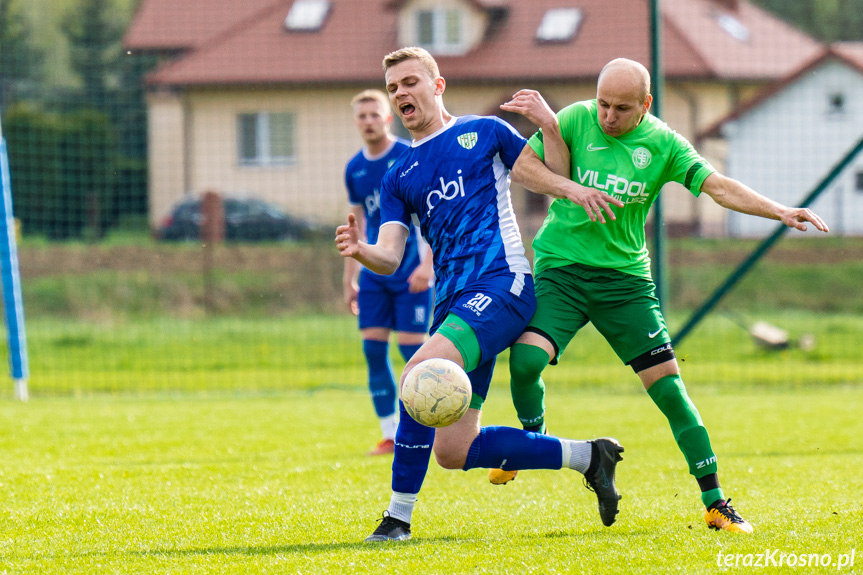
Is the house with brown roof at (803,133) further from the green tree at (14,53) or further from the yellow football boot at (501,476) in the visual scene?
the yellow football boot at (501,476)

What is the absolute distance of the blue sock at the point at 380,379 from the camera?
763 centimetres

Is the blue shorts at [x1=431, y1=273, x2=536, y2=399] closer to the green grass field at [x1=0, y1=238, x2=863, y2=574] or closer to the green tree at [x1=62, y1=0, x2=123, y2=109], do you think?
the green grass field at [x1=0, y1=238, x2=863, y2=574]

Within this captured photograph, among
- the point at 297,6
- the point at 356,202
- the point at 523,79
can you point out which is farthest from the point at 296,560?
the point at 297,6

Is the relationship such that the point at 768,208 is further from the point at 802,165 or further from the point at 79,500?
the point at 802,165

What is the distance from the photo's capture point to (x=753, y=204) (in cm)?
448

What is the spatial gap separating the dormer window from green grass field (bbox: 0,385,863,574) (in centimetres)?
1829

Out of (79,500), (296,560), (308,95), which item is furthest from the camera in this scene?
(308,95)

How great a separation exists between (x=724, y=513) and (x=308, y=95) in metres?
13.8

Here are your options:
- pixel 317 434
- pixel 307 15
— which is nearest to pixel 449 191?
pixel 317 434

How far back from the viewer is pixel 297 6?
27.8m

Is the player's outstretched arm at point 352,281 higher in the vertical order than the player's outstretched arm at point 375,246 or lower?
lower

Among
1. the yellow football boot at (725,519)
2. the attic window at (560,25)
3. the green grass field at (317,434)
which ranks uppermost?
the attic window at (560,25)

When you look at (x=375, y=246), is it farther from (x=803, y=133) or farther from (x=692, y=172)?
(x=803, y=133)

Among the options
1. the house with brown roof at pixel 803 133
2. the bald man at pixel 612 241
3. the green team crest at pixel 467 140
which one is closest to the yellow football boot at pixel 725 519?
the bald man at pixel 612 241
